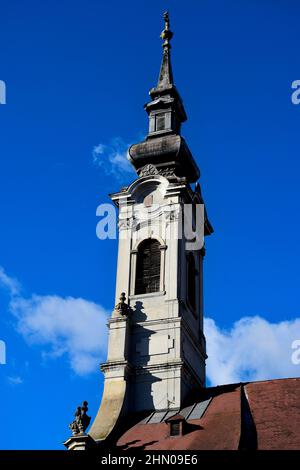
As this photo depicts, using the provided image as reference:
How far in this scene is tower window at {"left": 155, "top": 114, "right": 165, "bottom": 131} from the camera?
40000mm

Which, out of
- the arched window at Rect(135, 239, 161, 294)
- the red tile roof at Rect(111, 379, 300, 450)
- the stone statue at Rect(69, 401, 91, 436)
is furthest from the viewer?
the arched window at Rect(135, 239, 161, 294)

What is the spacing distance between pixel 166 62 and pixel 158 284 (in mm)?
13376

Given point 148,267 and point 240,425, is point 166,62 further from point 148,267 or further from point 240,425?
point 240,425

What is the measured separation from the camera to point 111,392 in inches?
1273

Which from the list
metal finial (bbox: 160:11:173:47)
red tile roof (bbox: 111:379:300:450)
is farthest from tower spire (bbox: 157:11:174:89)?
red tile roof (bbox: 111:379:300:450)

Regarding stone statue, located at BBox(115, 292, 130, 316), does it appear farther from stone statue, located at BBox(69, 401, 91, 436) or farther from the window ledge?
stone statue, located at BBox(69, 401, 91, 436)

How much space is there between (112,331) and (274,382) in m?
6.60

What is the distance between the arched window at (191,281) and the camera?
36312 millimetres

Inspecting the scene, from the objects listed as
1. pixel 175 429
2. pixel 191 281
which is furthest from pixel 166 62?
pixel 175 429

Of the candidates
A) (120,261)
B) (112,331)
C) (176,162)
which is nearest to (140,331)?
(112,331)

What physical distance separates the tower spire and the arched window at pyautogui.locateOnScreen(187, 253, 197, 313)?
942cm

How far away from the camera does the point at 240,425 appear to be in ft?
92.6

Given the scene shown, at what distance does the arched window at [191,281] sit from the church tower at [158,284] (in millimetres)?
42
